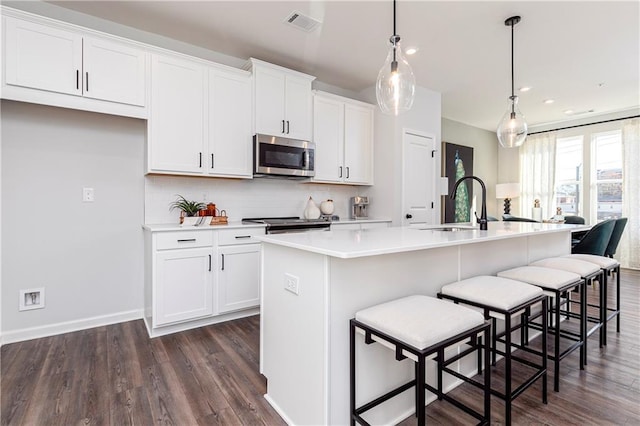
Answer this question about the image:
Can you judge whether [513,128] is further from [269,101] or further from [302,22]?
[269,101]

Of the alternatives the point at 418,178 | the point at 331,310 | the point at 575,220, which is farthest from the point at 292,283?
the point at 575,220

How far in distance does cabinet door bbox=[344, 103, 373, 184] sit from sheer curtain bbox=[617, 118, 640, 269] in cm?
451

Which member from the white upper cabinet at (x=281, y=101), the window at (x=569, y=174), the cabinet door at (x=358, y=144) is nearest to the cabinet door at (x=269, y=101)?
the white upper cabinet at (x=281, y=101)

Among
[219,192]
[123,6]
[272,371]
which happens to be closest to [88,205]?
[219,192]

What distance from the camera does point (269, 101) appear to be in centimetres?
345

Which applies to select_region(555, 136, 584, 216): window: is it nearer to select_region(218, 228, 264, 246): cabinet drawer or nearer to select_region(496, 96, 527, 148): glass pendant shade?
select_region(496, 96, 527, 148): glass pendant shade

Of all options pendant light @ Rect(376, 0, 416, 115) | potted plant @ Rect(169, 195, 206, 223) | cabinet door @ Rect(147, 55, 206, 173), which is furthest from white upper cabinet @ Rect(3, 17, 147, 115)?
pendant light @ Rect(376, 0, 416, 115)

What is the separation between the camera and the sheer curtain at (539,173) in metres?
6.29

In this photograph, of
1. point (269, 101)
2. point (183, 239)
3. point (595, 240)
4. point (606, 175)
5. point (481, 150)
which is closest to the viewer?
point (183, 239)

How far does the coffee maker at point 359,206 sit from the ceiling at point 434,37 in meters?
1.56

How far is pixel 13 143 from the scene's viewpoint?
2.55 m

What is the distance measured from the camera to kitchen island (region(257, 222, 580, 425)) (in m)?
1.43

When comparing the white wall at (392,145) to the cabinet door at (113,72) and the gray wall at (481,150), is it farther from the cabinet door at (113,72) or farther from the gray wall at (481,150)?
the cabinet door at (113,72)

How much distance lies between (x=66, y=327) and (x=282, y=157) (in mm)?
2471
